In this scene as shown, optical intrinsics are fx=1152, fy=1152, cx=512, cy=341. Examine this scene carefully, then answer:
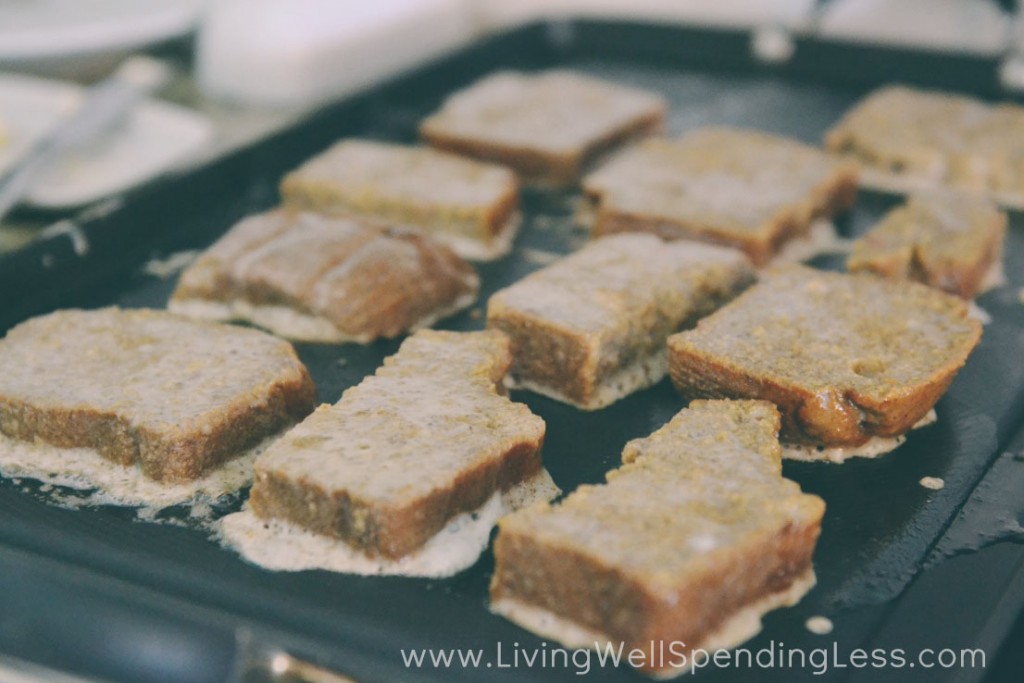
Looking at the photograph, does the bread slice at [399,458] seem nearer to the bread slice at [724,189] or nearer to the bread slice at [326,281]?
the bread slice at [326,281]

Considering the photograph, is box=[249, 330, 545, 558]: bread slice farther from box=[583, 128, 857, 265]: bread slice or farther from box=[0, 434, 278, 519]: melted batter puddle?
box=[583, 128, 857, 265]: bread slice

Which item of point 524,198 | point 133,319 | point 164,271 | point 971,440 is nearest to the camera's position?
point 971,440

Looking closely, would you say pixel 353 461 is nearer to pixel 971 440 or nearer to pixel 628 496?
pixel 628 496

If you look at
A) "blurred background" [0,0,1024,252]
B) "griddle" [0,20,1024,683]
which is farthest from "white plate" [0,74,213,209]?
"griddle" [0,20,1024,683]

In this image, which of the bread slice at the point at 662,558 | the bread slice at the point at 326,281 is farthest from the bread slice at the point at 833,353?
the bread slice at the point at 326,281

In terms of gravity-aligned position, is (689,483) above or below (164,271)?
above

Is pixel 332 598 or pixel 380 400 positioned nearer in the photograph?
pixel 332 598

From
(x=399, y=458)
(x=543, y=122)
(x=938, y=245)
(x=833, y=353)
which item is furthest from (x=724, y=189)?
(x=399, y=458)

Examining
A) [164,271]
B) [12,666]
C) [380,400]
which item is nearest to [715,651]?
[380,400]
